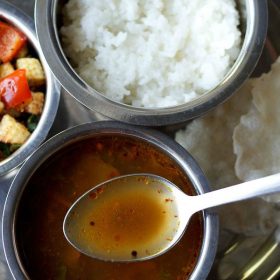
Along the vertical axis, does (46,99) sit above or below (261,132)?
above

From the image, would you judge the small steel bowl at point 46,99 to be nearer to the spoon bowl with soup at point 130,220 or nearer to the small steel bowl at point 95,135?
the small steel bowl at point 95,135

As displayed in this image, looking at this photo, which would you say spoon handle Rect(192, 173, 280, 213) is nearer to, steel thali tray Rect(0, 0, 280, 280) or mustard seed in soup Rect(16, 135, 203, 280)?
mustard seed in soup Rect(16, 135, 203, 280)

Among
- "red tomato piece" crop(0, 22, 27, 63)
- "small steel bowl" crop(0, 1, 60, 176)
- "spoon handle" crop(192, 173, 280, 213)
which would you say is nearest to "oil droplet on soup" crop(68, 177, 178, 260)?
"spoon handle" crop(192, 173, 280, 213)

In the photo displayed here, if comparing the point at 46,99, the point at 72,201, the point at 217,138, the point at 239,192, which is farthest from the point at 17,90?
the point at 239,192

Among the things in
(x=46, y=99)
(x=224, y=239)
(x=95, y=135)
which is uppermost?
(x=46, y=99)

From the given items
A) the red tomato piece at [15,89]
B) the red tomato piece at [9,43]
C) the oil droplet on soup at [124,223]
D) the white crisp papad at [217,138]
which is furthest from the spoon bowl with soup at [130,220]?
the red tomato piece at [9,43]

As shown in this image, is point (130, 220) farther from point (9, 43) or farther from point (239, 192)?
point (9, 43)
